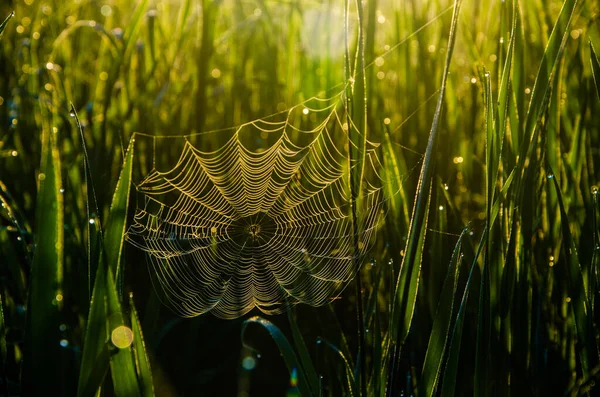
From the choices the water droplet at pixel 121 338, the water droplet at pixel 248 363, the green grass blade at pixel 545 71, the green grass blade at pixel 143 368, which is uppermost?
the green grass blade at pixel 545 71

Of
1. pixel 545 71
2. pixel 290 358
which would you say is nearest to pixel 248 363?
pixel 290 358

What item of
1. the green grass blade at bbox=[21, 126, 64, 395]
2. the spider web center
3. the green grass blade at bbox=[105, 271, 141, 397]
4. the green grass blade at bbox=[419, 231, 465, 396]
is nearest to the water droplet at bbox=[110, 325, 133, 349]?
the green grass blade at bbox=[105, 271, 141, 397]

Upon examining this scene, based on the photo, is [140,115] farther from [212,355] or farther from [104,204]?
[212,355]

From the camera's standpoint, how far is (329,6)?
9.80 ft

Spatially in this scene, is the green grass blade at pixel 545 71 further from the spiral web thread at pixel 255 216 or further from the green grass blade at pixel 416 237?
the spiral web thread at pixel 255 216

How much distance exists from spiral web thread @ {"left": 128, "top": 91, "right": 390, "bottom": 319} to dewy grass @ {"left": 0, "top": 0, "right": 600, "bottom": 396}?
0.08 metres

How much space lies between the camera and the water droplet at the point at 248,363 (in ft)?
6.23

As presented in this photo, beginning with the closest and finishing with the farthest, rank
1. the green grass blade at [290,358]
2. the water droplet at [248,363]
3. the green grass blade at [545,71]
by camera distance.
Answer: the green grass blade at [545,71], the green grass blade at [290,358], the water droplet at [248,363]

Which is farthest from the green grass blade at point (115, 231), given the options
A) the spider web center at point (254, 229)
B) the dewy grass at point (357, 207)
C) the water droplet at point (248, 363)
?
the spider web center at point (254, 229)

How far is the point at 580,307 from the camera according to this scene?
1.36 metres

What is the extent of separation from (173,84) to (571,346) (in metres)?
2.19

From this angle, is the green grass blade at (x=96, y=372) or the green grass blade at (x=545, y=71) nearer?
the green grass blade at (x=96, y=372)

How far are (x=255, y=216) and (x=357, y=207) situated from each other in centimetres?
136

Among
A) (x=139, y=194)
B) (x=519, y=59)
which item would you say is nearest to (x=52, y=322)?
(x=139, y=194)
